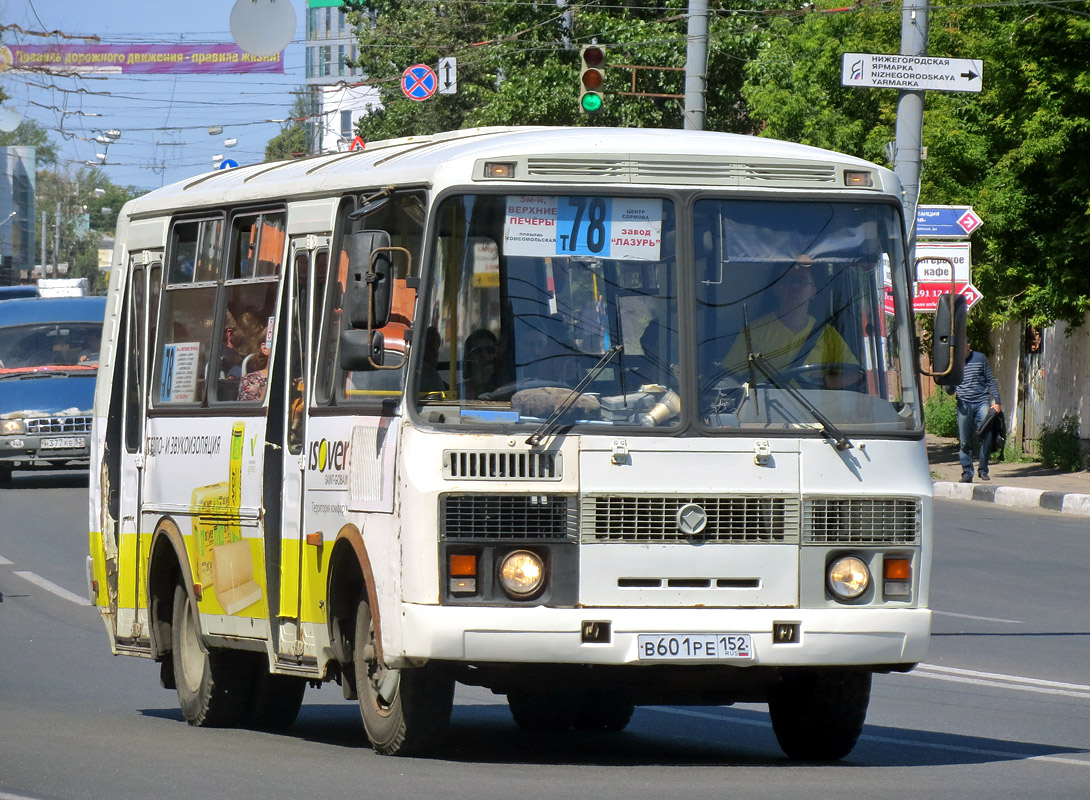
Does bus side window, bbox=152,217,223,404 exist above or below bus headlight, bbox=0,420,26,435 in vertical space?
above

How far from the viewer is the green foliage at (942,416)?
1320 inches

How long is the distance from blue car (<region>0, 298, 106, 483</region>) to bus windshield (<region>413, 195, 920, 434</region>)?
673 inches

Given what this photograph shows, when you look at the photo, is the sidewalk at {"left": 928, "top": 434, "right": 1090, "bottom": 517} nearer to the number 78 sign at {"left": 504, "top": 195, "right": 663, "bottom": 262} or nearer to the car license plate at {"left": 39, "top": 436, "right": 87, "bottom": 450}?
the car license plate at {"left": 39, "top": 436, "right": 87, "bottom": 450}

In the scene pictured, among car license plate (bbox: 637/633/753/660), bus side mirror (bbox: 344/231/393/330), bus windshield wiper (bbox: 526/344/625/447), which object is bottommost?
car license plate (bbox: 637/633/753/660)

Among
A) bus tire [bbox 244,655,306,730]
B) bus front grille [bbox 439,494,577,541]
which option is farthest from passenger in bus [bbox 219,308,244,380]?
bus front grille [bbox 439,494,577,541]

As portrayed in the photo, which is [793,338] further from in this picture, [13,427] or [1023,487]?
[13,427]

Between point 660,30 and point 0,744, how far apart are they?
29519mm

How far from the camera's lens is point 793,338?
7848mm

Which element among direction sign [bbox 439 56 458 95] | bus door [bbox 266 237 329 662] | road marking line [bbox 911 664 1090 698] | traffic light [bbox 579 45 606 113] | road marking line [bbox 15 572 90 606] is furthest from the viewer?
direction sign [bbox 439 56 458 95]

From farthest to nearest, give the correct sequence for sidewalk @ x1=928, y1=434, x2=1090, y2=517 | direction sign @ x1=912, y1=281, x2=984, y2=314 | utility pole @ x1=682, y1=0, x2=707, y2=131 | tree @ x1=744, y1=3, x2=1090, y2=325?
1. tree @ x1=744, y1=3, x2=1090, y2=325
2. utility pole @ x1=682, y1=0, x2=707, y2=131
3. sidewalk @ x1=928, y1=434, x2=1090, y2=517
4. direction sign @ x1=912, y1=281, x2=984, y2=314

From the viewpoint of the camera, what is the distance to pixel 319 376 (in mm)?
8625

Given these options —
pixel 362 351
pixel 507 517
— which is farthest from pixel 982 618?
pixel 362 351

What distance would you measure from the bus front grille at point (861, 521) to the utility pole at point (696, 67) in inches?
650

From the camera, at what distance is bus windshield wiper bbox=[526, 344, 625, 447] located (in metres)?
7.46
